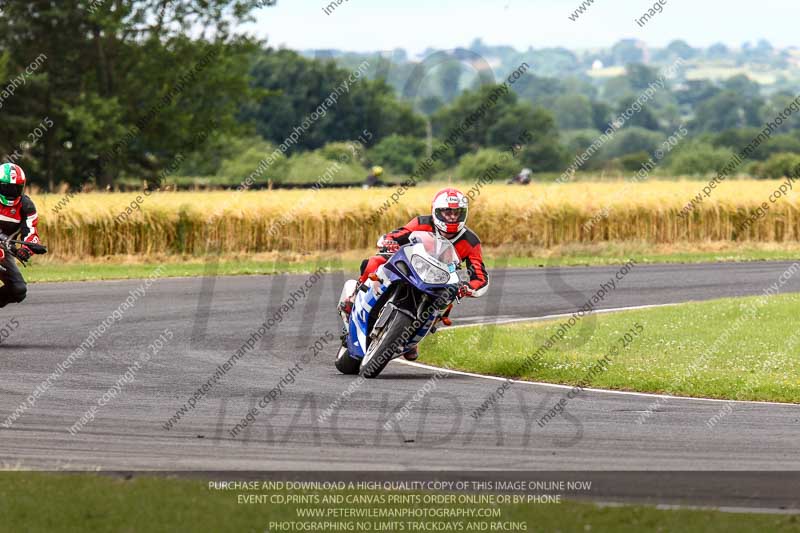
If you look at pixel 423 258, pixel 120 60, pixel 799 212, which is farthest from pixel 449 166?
pixel 423 258

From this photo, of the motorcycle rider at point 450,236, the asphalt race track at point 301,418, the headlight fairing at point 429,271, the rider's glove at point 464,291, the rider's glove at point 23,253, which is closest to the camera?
the asphalt race track at point 301,418

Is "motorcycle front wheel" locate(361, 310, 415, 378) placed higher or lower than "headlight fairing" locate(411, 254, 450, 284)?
lower

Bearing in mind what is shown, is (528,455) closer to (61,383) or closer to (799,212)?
(61,383)

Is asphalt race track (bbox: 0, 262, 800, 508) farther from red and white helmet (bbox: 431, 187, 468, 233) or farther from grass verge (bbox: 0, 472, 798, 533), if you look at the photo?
red and white helmet (bbox: 431, 187, 468, 233)

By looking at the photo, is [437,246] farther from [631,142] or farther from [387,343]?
[631,142]

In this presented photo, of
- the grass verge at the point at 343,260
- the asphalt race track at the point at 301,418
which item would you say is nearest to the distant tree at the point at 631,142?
the grass verge at the point at 343,260

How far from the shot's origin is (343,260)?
32000 millimetres

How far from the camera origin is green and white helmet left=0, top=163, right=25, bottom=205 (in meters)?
16.8

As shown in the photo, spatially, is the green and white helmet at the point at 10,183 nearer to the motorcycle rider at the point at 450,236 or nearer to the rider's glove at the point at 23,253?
the rider's glove at the point at 23,253

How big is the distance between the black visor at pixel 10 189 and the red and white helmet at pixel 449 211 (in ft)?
18.6

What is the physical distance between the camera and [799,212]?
36.1 meters

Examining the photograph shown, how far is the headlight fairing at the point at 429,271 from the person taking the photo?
1367 centimetres

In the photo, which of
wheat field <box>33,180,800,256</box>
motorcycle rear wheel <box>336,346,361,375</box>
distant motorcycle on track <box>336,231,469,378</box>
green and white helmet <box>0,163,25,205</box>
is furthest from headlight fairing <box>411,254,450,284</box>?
wheat field <box>33,180,800,256</box>

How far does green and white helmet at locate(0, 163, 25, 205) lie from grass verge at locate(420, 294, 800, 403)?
5.58 m
